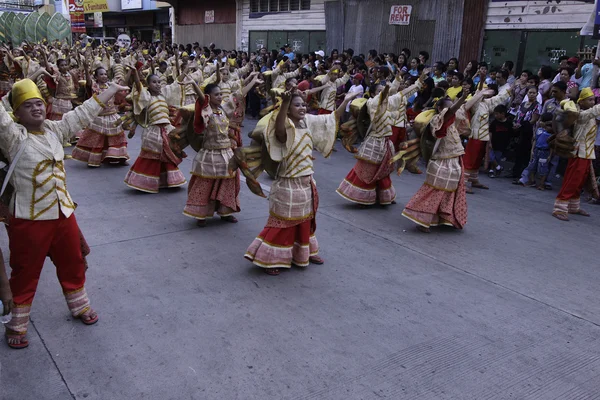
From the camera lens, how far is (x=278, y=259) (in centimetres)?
457

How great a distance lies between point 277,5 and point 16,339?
18.1 meters

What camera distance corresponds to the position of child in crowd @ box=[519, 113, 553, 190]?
812 cm

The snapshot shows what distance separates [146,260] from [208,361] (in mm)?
1830

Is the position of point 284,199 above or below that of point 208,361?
above

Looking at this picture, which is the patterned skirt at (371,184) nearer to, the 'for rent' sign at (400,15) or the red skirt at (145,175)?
the red skirt at (145,175)

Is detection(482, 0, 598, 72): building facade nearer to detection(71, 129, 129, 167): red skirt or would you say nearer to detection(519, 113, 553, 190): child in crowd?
detection(519, 113, 553, 190): child in crowd

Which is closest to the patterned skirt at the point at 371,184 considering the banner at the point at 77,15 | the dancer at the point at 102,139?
the dancer at the point at 102,139

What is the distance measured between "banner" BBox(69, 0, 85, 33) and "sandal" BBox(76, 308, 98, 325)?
31007 mm

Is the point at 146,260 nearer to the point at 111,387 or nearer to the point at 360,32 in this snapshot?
the point at 111,387

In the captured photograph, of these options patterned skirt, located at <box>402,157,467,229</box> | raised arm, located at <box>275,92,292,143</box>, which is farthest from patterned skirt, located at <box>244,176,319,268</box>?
patterned skirt, located at <box>402,157,467,229</box>

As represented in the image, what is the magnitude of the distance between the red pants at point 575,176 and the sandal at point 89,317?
231 inches

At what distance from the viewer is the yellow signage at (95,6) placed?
110ft

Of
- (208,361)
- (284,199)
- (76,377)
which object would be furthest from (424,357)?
(76,377)

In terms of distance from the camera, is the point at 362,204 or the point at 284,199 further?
the point at 362,204
